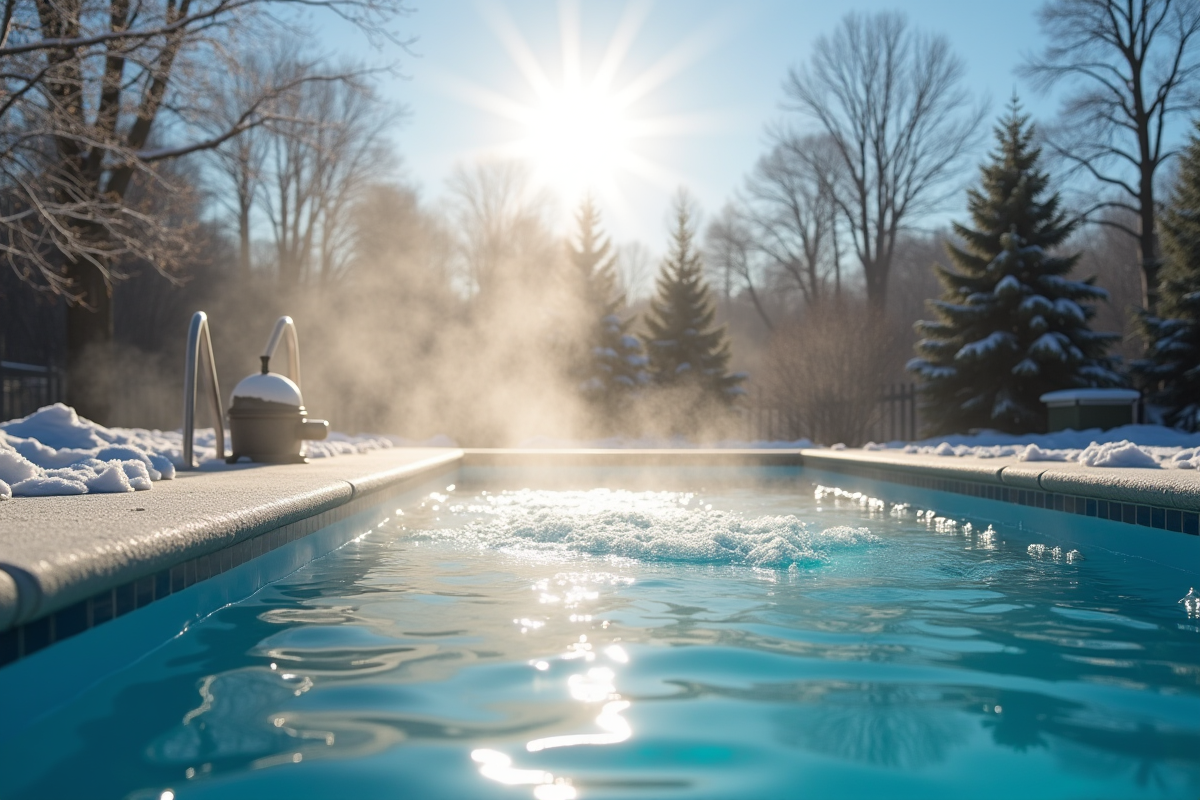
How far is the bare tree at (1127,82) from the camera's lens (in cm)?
1552

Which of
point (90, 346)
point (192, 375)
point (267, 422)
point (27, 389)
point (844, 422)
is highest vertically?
point (90, 346)

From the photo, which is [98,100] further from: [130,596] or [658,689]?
[658,689]

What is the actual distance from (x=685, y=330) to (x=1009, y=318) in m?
7.32

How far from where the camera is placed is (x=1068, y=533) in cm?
445

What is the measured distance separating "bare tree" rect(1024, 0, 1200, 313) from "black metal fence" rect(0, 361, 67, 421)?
59.7ft

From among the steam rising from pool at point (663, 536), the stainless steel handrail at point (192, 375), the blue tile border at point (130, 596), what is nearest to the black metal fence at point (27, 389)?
the stainless steel handrail at point (192, 375)

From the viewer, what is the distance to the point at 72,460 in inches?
179

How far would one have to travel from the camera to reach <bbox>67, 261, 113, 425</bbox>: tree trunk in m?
9.45

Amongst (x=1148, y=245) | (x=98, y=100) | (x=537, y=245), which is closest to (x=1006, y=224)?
(x=1148, y=245)

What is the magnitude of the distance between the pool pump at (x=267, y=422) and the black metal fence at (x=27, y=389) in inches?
306

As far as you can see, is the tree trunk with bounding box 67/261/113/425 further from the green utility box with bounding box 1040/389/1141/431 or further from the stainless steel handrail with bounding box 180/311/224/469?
the green utility box with bounding box 1040/389/1141/431

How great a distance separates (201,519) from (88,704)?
70 cm

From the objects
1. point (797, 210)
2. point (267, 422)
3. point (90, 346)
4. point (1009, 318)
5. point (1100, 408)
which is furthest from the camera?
point (797, 210)

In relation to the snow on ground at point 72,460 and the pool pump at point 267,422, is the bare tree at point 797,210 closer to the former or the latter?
the pool pump at point 267,422
